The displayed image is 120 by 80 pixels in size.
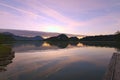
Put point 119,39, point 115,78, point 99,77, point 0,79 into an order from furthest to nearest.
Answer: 1. point 119,39
2. point 99,77
3. point 0,79
4. point 115,78

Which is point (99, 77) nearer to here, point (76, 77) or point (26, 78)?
point (76, 77)

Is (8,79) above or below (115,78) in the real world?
below

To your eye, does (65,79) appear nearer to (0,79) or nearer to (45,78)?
(45,78)

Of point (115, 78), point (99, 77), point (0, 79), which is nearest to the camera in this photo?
point (115, 78)

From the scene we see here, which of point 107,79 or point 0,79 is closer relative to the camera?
point 107,79

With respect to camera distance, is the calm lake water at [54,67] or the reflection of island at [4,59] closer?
the calm lake water at [54,67]

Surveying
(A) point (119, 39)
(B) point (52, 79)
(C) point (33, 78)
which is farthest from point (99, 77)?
(A) point (119, 39)

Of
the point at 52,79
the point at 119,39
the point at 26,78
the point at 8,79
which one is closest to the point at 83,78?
the point at 52,79

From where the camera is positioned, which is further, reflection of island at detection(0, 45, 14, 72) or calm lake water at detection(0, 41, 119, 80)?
reflection of island at detection(0, 45, 14, 72)

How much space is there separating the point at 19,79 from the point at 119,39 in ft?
460

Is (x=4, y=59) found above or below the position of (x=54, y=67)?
below

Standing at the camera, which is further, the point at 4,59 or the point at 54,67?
the point at 4,59

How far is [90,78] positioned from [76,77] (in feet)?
5.19

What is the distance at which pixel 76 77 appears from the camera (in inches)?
736
